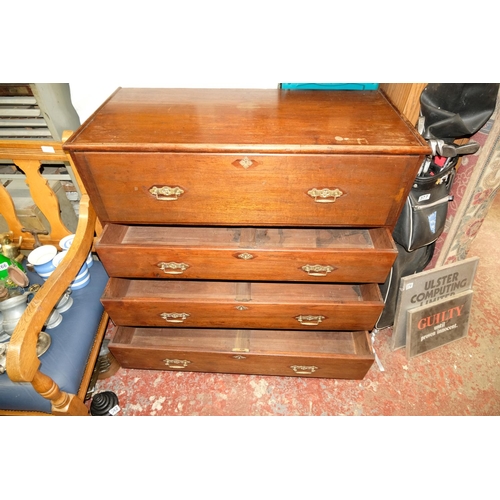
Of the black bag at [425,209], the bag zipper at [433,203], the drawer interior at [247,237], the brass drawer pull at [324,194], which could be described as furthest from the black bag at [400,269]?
the brass drawer pull at [324,194]

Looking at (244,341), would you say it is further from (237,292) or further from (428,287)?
(428,287)

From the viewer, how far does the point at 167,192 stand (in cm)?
120

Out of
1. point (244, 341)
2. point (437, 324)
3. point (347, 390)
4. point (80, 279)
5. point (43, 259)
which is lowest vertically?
point (347, 390)

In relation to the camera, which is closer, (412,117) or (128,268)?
(128,268)

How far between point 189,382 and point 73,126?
1583 millimetres

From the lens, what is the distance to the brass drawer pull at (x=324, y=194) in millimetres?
1162

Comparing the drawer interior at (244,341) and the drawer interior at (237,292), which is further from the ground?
the drawer interior at (237,292)

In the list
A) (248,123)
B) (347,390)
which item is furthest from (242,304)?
(347,390)

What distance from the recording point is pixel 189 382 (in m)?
1.87

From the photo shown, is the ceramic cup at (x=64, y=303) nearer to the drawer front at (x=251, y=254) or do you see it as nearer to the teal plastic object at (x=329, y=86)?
the drawer front at (x=251, y=254)

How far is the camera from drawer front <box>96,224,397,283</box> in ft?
4.33

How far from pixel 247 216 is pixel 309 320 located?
0.65 meters
